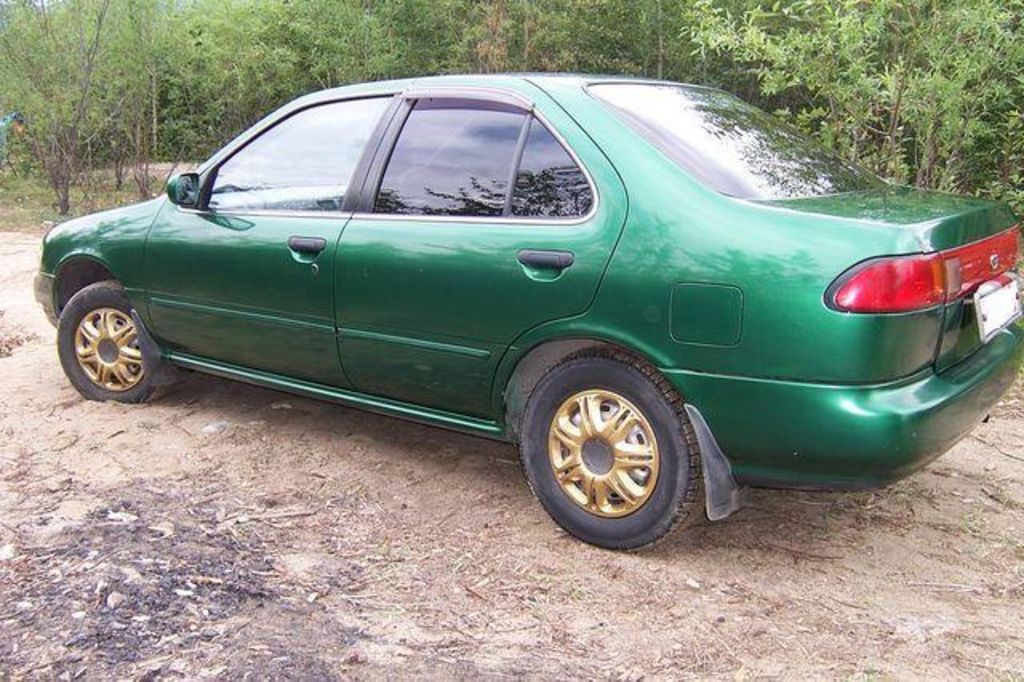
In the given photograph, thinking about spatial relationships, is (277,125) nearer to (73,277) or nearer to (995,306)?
(73,277)

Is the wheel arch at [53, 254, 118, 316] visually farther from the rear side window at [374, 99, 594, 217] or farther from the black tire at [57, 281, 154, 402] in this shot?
the rear side window at [374, 99, 594, 217]

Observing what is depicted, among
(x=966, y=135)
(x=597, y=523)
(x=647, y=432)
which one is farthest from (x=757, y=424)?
(x=966, y=135)

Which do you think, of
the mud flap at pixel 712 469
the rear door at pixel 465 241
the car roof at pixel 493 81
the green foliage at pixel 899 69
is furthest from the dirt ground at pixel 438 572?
the green foliage at pixel 899 69

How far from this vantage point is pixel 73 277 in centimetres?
484

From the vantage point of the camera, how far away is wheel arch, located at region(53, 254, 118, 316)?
4.76m

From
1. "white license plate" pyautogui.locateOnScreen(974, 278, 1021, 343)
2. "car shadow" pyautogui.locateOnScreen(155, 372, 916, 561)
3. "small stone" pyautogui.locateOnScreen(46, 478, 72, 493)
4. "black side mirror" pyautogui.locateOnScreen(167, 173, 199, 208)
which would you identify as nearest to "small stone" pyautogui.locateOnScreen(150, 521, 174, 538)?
"small stone" pyautogui.locateOnScreen(46, 478, 72, 493)

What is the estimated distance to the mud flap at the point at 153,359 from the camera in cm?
450

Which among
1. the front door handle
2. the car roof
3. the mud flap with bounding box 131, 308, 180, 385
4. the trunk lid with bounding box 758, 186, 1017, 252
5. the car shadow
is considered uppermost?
the car roof

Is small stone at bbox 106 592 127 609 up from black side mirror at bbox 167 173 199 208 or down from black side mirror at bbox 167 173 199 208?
down

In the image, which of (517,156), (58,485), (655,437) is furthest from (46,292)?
(655,437)

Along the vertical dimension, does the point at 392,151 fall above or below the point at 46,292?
above

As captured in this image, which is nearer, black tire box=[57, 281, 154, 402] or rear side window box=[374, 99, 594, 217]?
rear side window box=[374, 99, 594, 217]

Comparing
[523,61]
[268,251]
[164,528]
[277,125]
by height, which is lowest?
[164,528]

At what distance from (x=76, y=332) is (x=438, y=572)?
8.99ft
